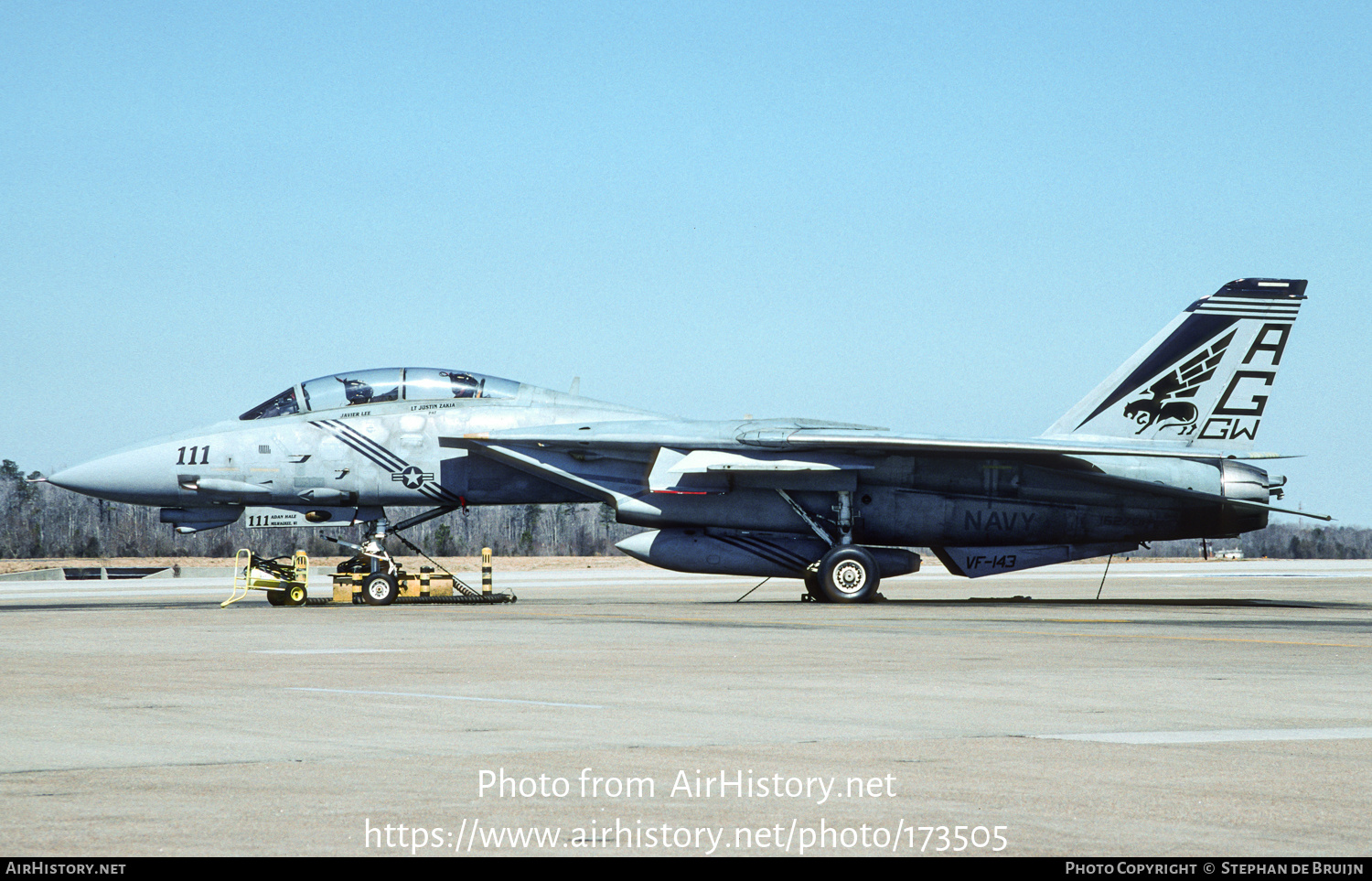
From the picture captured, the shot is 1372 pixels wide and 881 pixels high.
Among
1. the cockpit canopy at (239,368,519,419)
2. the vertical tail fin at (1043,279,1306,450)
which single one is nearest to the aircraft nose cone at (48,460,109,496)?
the cockpit canopy at (239,368,519,419)

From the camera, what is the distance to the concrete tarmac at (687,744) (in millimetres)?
5000

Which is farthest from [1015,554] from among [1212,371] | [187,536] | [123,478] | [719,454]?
[187,536]

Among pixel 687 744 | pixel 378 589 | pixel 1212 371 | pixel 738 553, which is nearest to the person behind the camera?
pixel 687 744

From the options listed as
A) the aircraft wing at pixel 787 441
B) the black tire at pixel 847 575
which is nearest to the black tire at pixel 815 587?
the black tire at pixel 847 575

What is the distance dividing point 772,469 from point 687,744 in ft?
55.3

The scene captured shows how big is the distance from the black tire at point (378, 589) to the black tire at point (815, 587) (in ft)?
23.3

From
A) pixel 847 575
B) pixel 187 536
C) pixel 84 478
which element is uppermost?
pixel 84 478

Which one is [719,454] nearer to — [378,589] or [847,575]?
[847,575]

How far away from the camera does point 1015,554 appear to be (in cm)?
2552

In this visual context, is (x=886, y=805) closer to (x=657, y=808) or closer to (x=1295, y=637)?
(x=657, y=808)

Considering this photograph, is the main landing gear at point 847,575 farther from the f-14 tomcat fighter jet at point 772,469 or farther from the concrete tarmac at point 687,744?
the concrete tarmac at point 687,744

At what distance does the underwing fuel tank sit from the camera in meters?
24.6

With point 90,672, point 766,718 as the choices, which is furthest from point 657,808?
point 90,672

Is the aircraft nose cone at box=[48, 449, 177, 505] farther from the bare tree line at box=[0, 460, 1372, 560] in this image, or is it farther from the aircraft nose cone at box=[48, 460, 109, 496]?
the bare tree line at box=[0, 460, 1372, 560]
